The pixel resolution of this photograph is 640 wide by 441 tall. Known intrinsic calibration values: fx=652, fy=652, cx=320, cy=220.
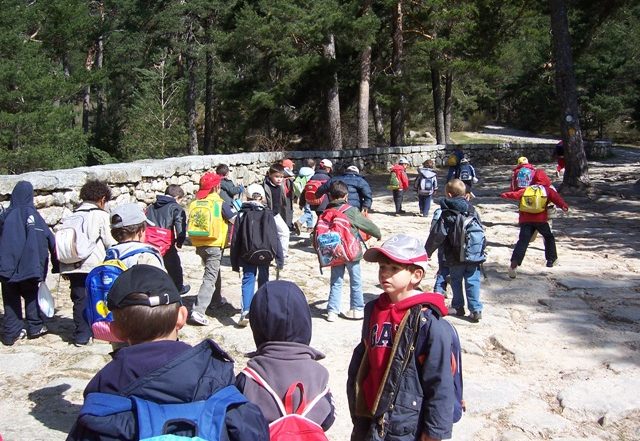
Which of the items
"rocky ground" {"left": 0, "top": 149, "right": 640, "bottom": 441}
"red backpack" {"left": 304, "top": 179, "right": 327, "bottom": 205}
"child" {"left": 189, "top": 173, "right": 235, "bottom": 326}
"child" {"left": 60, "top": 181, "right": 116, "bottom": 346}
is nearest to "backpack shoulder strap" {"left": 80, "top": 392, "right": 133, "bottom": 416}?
"rocky ground" {"left": 0, "top": 149, "right": 640, "bottom": 441}

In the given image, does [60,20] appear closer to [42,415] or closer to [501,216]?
[501,216]

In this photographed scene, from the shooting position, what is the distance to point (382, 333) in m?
2.84

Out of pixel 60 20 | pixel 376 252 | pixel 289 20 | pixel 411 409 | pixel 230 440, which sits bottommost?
pixel 411 409

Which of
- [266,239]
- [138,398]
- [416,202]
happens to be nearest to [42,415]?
[266,239]

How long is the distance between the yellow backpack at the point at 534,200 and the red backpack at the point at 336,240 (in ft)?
9.77

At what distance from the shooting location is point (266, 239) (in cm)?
604

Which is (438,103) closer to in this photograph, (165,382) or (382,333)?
(382,333)

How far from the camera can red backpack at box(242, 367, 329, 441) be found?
241cm

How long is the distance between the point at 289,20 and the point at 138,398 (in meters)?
18.4

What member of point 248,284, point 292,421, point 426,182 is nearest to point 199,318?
point 248,284

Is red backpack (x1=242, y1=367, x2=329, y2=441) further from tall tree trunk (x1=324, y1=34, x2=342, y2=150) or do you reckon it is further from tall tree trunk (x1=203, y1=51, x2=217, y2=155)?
tall tree trunk (x1=203, y1=51, x2=217, y2=155)

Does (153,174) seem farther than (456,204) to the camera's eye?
Yes

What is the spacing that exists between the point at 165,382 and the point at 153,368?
0.11 meters

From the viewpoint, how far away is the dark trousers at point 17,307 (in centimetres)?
560
